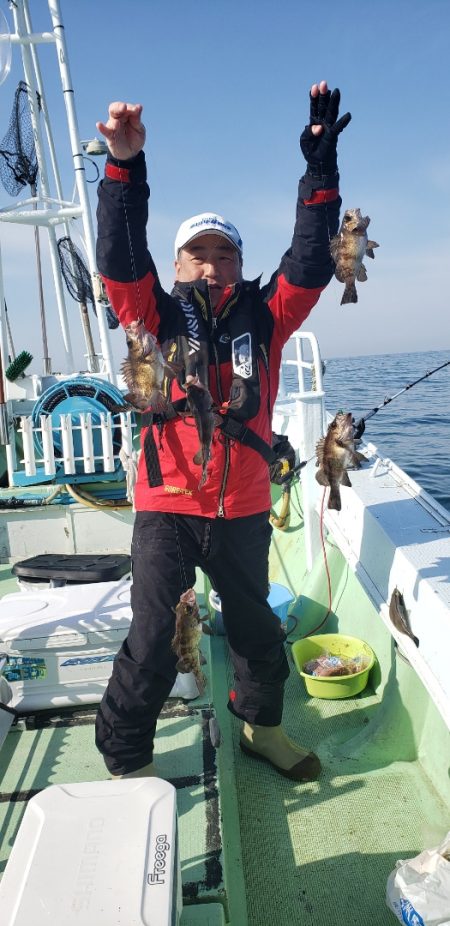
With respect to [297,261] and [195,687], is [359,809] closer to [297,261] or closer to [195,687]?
[195,687]

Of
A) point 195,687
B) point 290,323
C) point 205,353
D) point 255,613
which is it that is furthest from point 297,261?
point 195,687

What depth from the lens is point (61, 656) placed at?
11.6 ft

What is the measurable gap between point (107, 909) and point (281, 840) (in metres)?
1.69

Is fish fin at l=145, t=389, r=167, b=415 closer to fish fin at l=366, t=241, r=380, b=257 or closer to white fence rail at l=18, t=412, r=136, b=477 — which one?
fish fin at l=366, t=241, r=380, b=257

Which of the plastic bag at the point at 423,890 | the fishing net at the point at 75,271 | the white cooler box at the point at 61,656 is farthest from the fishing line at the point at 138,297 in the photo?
the fishing net at the point at 75,271

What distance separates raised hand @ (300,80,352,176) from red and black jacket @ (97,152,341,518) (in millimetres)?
71

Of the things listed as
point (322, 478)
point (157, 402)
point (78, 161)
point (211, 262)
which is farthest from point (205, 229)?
point (78, 161)

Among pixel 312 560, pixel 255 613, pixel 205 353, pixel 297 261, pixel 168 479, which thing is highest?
pixel 297 261

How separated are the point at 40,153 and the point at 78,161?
6.01ft

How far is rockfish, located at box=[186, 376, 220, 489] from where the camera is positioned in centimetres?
237

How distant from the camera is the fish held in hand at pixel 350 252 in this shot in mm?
2688

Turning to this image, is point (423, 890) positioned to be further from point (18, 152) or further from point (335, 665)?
point (18, 152)

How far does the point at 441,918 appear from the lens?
218cm

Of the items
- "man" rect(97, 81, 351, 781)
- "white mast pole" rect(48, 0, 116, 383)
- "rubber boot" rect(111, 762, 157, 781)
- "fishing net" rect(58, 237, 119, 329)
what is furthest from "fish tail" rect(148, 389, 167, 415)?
"fishing net" rect(58, 237, 119, 329)
